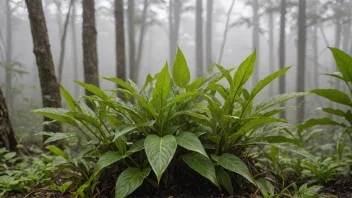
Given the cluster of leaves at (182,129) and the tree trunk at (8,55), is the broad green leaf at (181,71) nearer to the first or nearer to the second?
the cluster of leaves at (182,129)

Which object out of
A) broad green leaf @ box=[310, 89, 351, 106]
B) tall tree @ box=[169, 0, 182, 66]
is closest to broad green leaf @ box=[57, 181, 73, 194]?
broad green leaf @ box=[310, 89, 351, 106]

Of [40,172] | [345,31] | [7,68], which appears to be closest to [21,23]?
[7,68]

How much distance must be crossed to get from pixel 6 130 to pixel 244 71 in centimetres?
255

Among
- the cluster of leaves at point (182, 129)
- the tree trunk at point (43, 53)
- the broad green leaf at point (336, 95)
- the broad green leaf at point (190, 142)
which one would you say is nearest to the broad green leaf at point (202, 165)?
the cluster of leaves at point (182, 129)

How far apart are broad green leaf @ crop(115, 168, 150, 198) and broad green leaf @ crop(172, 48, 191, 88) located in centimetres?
61

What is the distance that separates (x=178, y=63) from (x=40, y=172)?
4.80ft

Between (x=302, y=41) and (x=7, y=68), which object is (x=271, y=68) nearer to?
(x=302, y=41)

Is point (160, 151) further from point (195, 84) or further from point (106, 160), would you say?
point (195, 84)

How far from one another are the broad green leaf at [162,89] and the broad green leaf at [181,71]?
0.18 m

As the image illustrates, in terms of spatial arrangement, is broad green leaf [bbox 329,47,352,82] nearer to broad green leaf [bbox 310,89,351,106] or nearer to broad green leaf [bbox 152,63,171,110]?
broad green leaf [bbox 310,89,351,106]

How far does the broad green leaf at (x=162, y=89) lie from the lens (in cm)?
141

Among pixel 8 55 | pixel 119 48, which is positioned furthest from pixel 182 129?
pixel 8 55

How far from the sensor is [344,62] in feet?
6.25

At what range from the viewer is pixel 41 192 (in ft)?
5.53
